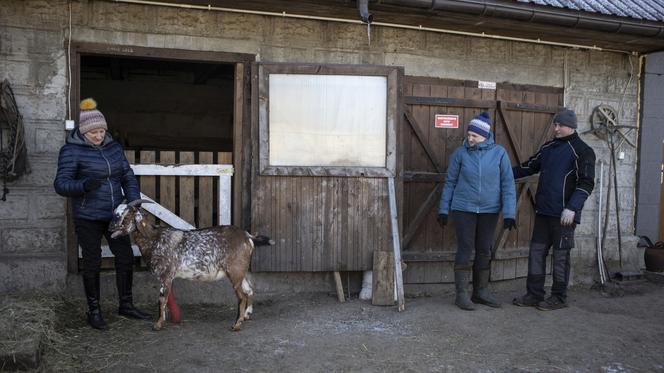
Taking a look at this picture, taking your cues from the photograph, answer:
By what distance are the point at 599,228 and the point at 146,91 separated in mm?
8431

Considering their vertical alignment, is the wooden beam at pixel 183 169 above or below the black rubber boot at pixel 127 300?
above

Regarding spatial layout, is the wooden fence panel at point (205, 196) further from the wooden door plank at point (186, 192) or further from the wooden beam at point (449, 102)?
the wooden beam at point (449, 102)

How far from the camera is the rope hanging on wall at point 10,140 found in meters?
5.20

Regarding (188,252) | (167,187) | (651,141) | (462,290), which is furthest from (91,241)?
(651,141)

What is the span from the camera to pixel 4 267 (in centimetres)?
537

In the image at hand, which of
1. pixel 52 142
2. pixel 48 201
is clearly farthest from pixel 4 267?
pixel 52 142

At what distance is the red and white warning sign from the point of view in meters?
6.50

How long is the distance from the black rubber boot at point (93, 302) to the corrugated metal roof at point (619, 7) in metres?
4.94

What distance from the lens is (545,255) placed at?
5.95 metres

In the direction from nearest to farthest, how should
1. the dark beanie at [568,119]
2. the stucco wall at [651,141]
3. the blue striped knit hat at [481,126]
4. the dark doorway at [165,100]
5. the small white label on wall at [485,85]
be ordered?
the blue striped knit hat at [481,126] < the dark beanie at [568,119] < the small white label on wall at [485,85] < the stucco wall at [651,141] < the dark doorway at [165,100]

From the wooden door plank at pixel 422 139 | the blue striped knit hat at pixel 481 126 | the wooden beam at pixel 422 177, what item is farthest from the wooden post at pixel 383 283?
the blue striped knit hat at pixel 481 126

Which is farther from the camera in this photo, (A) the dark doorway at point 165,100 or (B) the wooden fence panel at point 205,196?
(A) the dark doorway at point 165,100

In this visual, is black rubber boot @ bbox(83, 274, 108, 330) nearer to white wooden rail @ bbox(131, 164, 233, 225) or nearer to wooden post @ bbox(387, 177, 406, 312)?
white wooden rail @ bbox(131, 164, 233, 225)

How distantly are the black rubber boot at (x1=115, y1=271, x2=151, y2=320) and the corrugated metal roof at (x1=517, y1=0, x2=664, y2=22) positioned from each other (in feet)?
15.6
